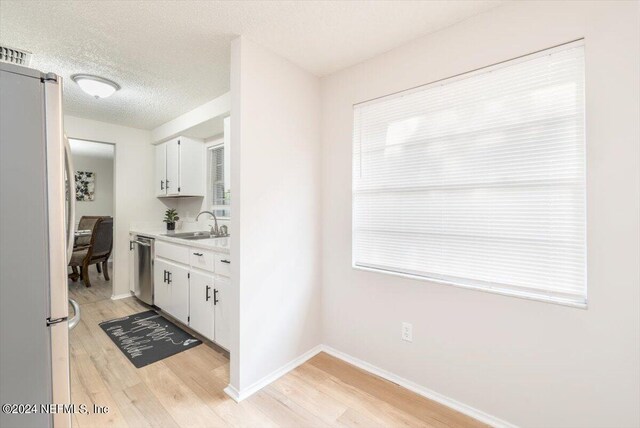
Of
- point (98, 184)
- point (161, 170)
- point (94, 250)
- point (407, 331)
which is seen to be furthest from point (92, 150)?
point (407, 331)

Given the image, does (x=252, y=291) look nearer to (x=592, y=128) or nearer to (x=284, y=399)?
(x=284, y=399)

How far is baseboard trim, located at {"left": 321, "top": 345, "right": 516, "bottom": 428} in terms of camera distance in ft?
5.36

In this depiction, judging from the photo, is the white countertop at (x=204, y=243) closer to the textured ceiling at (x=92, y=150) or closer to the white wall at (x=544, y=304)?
the white wall at (x=544, y=304)

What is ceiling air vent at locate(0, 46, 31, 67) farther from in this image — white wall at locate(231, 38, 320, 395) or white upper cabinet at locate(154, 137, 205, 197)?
white upper cabinet at locate(154, 137, 205, 197)

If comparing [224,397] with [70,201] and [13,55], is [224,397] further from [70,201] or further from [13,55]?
[13,55]

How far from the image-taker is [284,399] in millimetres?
1858

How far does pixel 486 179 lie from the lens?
5.48 feet

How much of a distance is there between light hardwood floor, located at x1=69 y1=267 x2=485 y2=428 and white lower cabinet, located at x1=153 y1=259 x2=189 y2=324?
0.50m

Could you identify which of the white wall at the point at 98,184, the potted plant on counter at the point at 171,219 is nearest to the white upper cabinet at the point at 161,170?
the potted plant on counter at the point at 171,219

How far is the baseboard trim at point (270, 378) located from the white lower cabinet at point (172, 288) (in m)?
1.09

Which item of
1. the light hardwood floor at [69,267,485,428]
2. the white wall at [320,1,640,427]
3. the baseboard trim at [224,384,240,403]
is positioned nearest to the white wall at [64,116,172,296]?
the light hardwood floor at [69,267,485,428]

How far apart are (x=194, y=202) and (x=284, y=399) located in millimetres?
3016

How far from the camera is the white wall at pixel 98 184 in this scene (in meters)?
6.12

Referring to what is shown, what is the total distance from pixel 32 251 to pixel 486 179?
2111 mm
